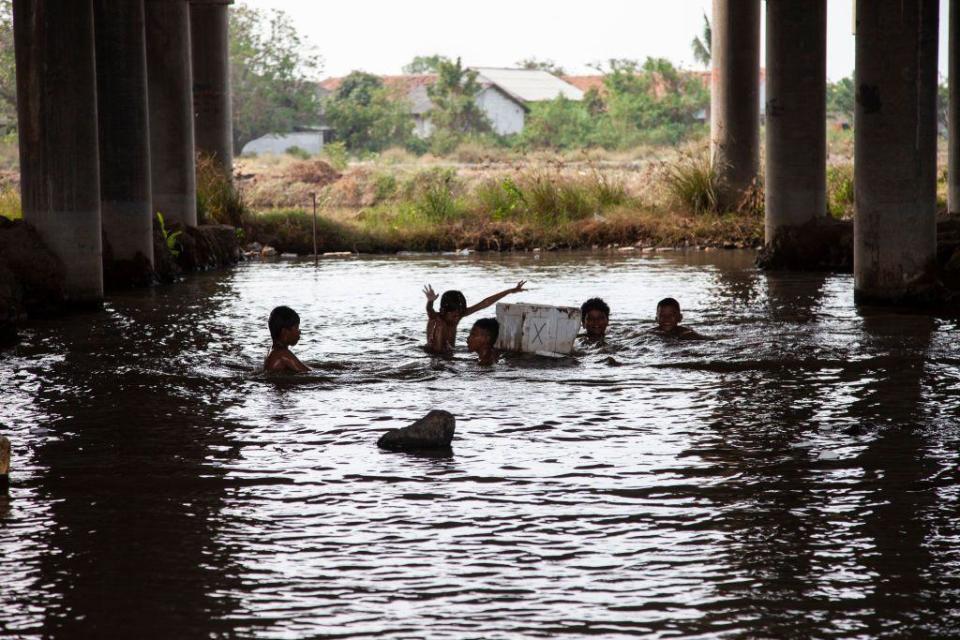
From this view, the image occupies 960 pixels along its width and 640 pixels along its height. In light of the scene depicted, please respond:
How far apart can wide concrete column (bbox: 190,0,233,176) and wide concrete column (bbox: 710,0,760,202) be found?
426 inches

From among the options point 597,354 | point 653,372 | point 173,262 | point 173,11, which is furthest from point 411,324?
→ point 173,11

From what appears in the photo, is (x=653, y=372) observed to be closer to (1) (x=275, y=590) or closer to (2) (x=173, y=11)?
(1) (x=275, y=590)

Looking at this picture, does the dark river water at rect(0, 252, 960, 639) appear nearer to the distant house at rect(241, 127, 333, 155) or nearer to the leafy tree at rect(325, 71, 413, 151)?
the leafy tree at rect(325, 71, 413, 151)

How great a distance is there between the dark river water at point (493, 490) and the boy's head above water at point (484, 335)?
0.22 meters

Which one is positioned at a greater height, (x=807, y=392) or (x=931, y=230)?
(x=931, y=230)

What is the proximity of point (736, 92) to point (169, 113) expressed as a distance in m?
11.6

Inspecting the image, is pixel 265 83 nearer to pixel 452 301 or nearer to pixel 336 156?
pixel 336 156

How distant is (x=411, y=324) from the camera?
613 inches

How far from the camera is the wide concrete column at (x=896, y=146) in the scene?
1566cm

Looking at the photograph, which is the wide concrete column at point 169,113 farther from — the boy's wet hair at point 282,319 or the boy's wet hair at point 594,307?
the boy's wet hair at point 282,319

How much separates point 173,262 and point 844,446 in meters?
16.1

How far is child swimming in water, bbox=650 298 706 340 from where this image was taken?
13.3 meters

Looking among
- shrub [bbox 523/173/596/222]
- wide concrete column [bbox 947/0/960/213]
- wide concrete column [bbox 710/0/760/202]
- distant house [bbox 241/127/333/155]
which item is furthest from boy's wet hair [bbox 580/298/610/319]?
distant house [bbox 241/127/333/155]

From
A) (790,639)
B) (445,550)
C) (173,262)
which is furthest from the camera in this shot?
(173,262)
